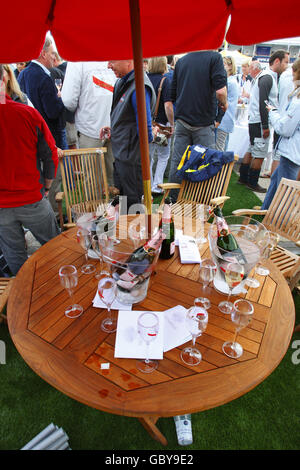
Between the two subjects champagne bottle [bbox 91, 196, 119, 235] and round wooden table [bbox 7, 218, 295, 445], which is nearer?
round wooden table [bbox 7, 218, 295, 445]

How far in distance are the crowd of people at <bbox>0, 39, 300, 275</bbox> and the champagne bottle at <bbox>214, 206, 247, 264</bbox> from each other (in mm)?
1395

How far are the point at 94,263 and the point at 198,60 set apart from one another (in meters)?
2.87

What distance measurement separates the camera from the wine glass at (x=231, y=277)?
1231 millimetres

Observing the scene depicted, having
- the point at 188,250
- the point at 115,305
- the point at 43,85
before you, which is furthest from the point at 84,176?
the point at 115,305

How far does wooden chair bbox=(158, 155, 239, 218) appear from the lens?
2.88m

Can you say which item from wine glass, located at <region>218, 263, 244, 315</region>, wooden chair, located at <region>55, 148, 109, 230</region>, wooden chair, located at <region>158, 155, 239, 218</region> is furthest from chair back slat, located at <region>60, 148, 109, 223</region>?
wine glass, located at <region>218, 263, 244, 315</region>

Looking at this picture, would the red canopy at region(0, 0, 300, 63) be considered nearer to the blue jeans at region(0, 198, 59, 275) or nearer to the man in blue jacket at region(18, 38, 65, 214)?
the blue jeans at region(0, 198, 59, 275)

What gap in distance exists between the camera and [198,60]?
309cm

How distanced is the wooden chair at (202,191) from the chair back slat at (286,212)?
53 centimetres

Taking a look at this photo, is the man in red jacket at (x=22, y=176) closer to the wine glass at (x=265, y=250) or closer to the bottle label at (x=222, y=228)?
the bottle label at (x=222, y=228)

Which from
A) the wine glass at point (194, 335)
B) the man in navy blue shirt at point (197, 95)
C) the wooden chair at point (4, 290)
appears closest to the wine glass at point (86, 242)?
the wooden chair at point (4, 290)

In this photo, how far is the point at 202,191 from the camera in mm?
3107

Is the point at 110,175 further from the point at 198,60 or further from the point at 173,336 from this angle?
the point at 173,336

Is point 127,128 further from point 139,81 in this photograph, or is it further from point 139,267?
point 139,267
